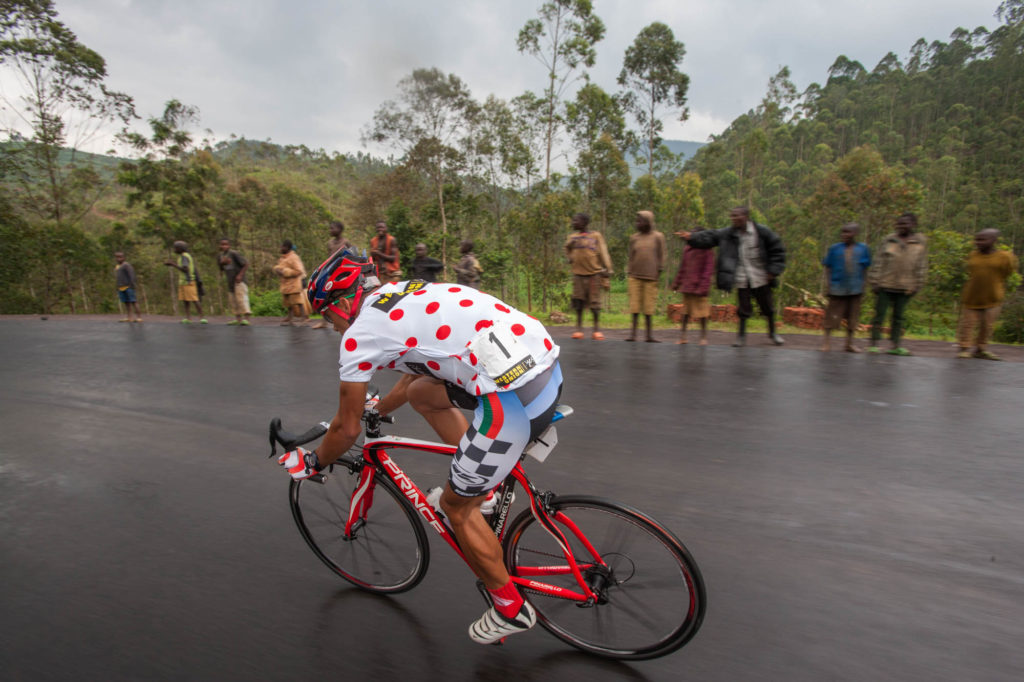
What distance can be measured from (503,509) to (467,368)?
2.37 ft

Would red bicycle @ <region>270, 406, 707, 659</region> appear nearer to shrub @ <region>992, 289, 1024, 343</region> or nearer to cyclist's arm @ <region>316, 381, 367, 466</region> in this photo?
cyclist's arm @ <region>316, 381, 367, 466</region>

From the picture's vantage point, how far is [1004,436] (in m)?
4.61

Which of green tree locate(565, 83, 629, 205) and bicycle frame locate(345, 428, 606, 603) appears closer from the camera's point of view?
bicycle frame locate(345, 428, 606, 603)

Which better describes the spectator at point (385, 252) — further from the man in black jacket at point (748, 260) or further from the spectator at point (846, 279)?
the spectator at point (846, 279)

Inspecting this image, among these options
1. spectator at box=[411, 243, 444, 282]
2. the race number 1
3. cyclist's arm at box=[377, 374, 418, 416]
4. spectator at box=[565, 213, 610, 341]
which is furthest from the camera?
spectator at box=[411, 243, 444, 282]

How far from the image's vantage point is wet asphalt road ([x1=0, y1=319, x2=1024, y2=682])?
2430 millimetres

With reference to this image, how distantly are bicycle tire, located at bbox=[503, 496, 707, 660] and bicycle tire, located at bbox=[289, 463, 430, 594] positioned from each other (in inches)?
22.2

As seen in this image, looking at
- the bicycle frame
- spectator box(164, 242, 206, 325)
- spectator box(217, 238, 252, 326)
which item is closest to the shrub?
the bicycle frame

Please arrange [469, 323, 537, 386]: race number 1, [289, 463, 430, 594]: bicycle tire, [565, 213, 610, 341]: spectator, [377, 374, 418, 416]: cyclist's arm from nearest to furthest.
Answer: [469, 323, 537, 386]: race number 1 → [289, 463, 430, 594]: bicycle tire → [377, 374, 418, 416]: cyclist's arm → [565, 213, 610, 341]: spectator

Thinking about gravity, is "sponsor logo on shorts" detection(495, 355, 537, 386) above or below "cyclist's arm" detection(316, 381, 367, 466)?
above

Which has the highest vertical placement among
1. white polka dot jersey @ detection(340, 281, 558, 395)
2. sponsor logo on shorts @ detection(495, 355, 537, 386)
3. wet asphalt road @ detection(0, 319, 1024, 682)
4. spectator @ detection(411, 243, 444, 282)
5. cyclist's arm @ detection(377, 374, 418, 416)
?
spectator @ detection(411, 243, 444, 282)

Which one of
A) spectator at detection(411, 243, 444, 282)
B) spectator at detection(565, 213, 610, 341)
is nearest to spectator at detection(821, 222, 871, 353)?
spectator at detection(565, 213, 610, 341)

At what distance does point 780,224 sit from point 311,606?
3696 centimetres

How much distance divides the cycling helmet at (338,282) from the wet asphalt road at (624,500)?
5.19ft
